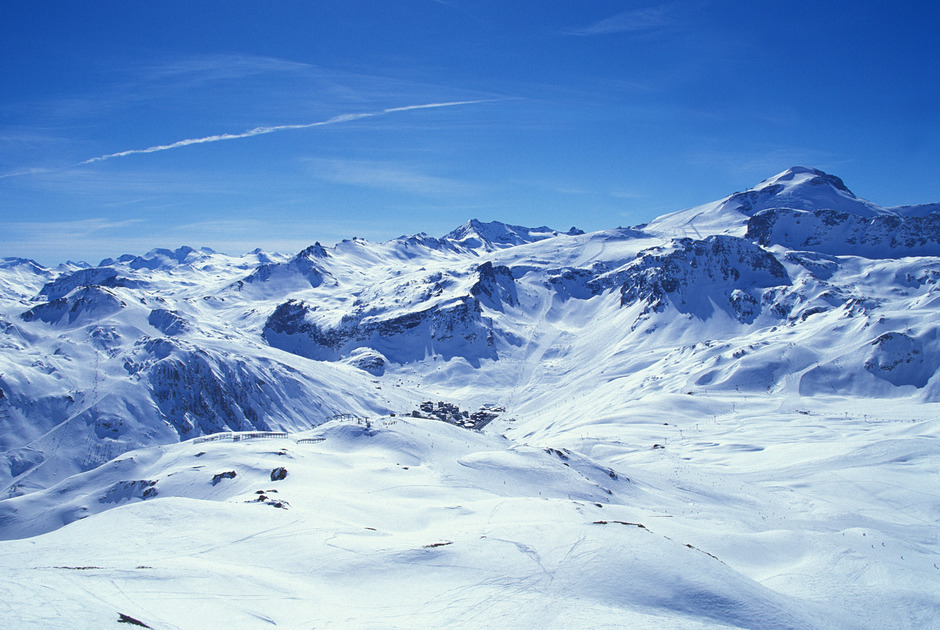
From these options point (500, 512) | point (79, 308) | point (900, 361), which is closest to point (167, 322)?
point (79, 308)

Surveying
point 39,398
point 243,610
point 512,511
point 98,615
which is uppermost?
point 98,615

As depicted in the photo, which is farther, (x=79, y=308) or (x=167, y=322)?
(x=167, y=322)

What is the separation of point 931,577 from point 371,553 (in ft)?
103

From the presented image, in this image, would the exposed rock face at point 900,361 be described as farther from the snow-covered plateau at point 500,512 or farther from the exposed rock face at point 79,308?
the exposed rock face at point 79,308

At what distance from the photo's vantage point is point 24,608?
1281cm

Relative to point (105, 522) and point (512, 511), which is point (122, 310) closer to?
point (105, 522)

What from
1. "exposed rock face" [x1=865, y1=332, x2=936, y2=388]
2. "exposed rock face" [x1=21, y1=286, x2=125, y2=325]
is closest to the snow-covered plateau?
"exposed rock face" [x1=865, y1=332, x2=936, y2=388]

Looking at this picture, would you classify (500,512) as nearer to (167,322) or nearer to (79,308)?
(167,322)

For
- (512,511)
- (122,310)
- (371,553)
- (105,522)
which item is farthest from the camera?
(122,310)

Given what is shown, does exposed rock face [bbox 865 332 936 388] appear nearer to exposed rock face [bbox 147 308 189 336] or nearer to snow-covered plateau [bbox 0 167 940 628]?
snow-covered plateau [bbox 0 167 940 628]

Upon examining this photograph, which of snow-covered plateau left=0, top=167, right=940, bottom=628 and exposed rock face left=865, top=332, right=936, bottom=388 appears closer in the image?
snow-covered plateau left=0, top=167, right=940, bottom=628

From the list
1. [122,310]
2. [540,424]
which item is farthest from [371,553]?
[122,310]

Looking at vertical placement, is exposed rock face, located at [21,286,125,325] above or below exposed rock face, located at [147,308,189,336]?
above

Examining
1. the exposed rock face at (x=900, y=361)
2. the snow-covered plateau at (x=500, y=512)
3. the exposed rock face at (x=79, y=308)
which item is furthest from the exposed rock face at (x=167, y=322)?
the exposed rock face at (x=900, y=361)
